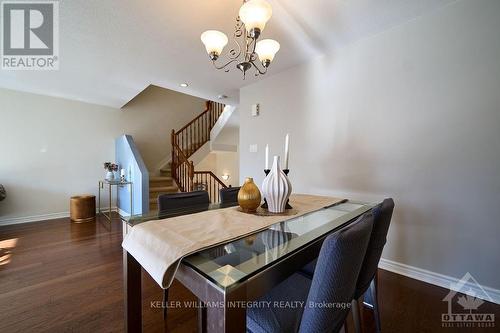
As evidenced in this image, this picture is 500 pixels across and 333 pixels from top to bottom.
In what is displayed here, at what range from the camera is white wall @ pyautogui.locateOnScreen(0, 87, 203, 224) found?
3355mm

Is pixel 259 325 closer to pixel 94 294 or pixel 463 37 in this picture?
pixel 94 294

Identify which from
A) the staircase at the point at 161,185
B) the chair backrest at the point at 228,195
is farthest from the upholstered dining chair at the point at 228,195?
the staircase at the point at 161,185

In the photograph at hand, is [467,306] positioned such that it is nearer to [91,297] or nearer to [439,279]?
[439,279]

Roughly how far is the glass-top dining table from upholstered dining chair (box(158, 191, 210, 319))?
0.75ft

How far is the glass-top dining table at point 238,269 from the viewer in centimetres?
57

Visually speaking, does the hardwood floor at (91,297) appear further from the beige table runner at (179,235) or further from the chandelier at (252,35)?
the chandelier at (252,35)

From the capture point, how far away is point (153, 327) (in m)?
1.31

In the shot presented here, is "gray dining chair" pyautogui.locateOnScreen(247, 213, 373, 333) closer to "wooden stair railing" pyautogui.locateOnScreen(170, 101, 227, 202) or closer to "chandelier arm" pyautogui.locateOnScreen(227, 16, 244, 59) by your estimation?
"chandelier arm" pyautogui.locateOnScreen(227, 16, 244, 59)

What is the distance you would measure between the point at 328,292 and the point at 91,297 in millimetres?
1835

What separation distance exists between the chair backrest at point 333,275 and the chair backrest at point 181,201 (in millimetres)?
914

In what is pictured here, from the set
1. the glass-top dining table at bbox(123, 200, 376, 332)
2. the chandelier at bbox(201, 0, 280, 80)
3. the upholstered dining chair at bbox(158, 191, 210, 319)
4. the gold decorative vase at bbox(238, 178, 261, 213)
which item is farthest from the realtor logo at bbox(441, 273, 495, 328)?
the chandelier at bbox(201, 0, 280, 80)

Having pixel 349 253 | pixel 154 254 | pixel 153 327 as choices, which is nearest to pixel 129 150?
pixel 153 327

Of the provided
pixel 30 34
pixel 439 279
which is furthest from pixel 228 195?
pixel 30 34

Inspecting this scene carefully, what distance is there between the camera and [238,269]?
0.65 m
